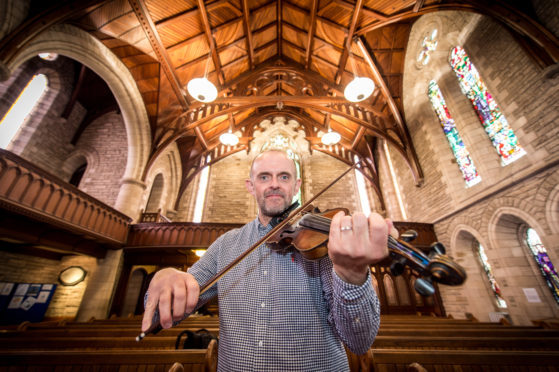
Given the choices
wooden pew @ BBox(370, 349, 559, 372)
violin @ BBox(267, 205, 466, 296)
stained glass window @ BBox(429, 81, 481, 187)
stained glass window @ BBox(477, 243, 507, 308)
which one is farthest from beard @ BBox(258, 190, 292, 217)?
stained glass window @ BBox(477, 243, 507, 308)

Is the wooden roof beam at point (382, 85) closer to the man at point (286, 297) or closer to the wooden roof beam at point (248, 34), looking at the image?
the wooden roof beam at point (248, 34)

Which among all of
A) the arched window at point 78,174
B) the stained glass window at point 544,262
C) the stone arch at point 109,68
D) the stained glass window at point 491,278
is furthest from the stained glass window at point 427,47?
the arched window at point 78,174

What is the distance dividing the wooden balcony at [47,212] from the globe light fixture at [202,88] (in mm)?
3450

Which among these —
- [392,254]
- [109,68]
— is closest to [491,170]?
[392,254]

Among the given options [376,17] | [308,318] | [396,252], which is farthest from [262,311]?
[376,17]

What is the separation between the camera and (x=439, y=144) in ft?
20.4

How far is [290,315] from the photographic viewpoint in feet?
3.17

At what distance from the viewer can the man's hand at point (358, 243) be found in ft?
2.50

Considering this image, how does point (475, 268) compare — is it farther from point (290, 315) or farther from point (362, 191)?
point (290, 315)

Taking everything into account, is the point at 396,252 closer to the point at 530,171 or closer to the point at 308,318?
the point at 308,318

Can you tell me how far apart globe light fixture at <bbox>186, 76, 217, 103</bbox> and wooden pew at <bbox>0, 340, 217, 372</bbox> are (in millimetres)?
5498

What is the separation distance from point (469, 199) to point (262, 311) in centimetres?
627

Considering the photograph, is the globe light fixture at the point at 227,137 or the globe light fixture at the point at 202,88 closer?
the globe light fixture at the point at 202,88

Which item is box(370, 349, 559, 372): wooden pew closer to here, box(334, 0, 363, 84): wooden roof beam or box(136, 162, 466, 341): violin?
box(136, 162, 466, 341): violin
